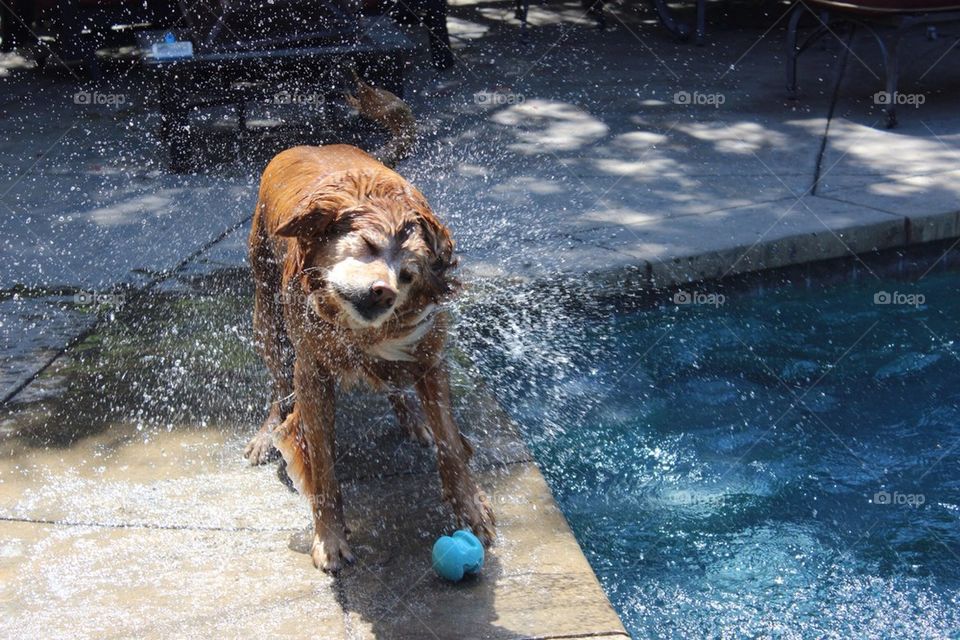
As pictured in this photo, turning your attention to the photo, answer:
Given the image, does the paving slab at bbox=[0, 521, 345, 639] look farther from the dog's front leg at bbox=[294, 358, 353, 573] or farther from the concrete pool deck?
the dog's front leg at bbox=[294, 358, 353, 573]

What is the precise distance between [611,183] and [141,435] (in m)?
3.63

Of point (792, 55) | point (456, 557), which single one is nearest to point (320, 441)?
point (456, 557)

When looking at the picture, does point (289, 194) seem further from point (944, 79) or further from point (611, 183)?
point (944, 79)

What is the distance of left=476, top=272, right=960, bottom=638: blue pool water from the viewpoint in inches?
144

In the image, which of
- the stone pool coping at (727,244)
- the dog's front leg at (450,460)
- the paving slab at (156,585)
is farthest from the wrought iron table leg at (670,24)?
the paving slab at (156,585)

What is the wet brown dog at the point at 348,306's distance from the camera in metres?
2.89

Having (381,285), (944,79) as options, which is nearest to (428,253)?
(381,285)

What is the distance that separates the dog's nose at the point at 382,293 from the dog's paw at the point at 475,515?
2.85ft

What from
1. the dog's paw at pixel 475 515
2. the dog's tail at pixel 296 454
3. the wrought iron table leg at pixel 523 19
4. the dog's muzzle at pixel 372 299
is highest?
the dog's muzzle at pixel 372 299

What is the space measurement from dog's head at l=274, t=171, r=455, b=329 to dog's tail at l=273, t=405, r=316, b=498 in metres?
0.57

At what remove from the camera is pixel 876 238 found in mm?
5875

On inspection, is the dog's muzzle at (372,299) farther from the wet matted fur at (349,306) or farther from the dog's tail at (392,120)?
the dog's tail at (392,120)

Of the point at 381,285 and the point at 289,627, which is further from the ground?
the point at 381,285

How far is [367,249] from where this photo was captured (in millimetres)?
2889
